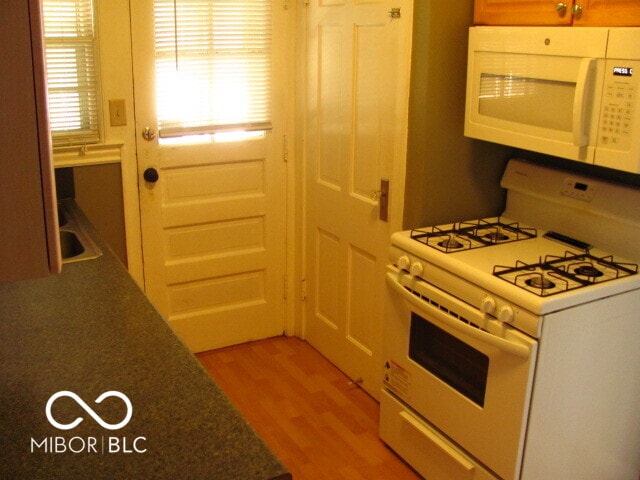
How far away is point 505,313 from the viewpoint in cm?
206

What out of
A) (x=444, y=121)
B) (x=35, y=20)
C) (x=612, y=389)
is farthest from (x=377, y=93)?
(x=35, y=20)

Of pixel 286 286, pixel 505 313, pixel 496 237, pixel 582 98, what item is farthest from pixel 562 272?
pixel 286 286

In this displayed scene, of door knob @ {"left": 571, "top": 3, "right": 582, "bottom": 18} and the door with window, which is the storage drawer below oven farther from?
door knob @ {"left": 571, "top": 3, "right": 582, "bottom": 18}

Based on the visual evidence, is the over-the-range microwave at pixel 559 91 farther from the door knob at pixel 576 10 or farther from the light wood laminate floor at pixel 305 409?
the light wood laminate floor at pixel 305 409

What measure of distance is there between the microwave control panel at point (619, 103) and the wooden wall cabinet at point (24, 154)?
5.17 feet

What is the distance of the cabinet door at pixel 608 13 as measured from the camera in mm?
1925

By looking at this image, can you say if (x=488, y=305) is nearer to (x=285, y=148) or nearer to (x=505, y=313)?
(x=505, y=313)

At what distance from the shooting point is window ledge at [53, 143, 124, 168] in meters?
2.92

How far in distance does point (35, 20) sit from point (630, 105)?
1595 mm

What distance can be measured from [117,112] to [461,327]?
A: 1736 millimetres

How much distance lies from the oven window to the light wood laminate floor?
0.50 metres

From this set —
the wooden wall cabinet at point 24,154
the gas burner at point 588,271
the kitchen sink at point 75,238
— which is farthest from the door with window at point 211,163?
the wooden wall cabinet at point 24,154

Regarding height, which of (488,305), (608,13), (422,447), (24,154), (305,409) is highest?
(608,13)

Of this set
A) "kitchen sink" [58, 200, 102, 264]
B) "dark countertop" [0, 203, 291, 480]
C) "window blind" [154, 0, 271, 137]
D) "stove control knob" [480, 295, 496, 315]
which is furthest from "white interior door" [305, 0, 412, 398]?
"dark countertop" [0, 203, 291, 480]
